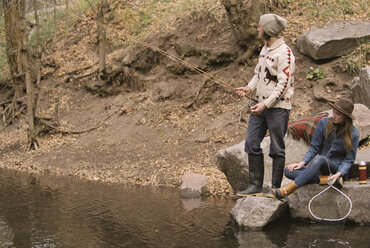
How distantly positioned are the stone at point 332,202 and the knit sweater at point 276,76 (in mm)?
1061

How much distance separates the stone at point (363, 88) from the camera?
327 inches

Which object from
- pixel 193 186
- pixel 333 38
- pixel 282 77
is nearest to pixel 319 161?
pixel 282 77

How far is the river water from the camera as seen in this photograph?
4.75 meters

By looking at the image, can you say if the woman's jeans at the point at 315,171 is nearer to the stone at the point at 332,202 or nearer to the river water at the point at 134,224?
the stone at the point at 332,202

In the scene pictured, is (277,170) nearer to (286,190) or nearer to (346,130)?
(286,190)

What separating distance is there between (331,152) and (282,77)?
105 cm

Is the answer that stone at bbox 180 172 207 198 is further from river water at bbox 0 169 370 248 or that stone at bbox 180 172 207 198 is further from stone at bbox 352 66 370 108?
stone at bbox 352 66 370 108

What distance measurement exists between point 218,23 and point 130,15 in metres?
4.94

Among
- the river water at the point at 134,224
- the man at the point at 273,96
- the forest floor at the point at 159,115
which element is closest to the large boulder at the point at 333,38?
the forest floor at the point at 159,115

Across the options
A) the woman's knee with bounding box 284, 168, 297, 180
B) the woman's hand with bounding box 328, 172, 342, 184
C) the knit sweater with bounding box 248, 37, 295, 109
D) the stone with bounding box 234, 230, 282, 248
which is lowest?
the stone with bounding box 234, 230, 282, 248

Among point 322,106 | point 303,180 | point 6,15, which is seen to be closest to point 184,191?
Answer: point 303,180

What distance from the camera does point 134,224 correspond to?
18.1ft

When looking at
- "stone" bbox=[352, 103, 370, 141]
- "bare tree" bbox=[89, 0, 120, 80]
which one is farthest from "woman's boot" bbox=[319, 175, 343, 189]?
"bare tree" bbox=[89, 0, 120, 80]

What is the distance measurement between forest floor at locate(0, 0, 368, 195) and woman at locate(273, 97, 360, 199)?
2.25 metres
